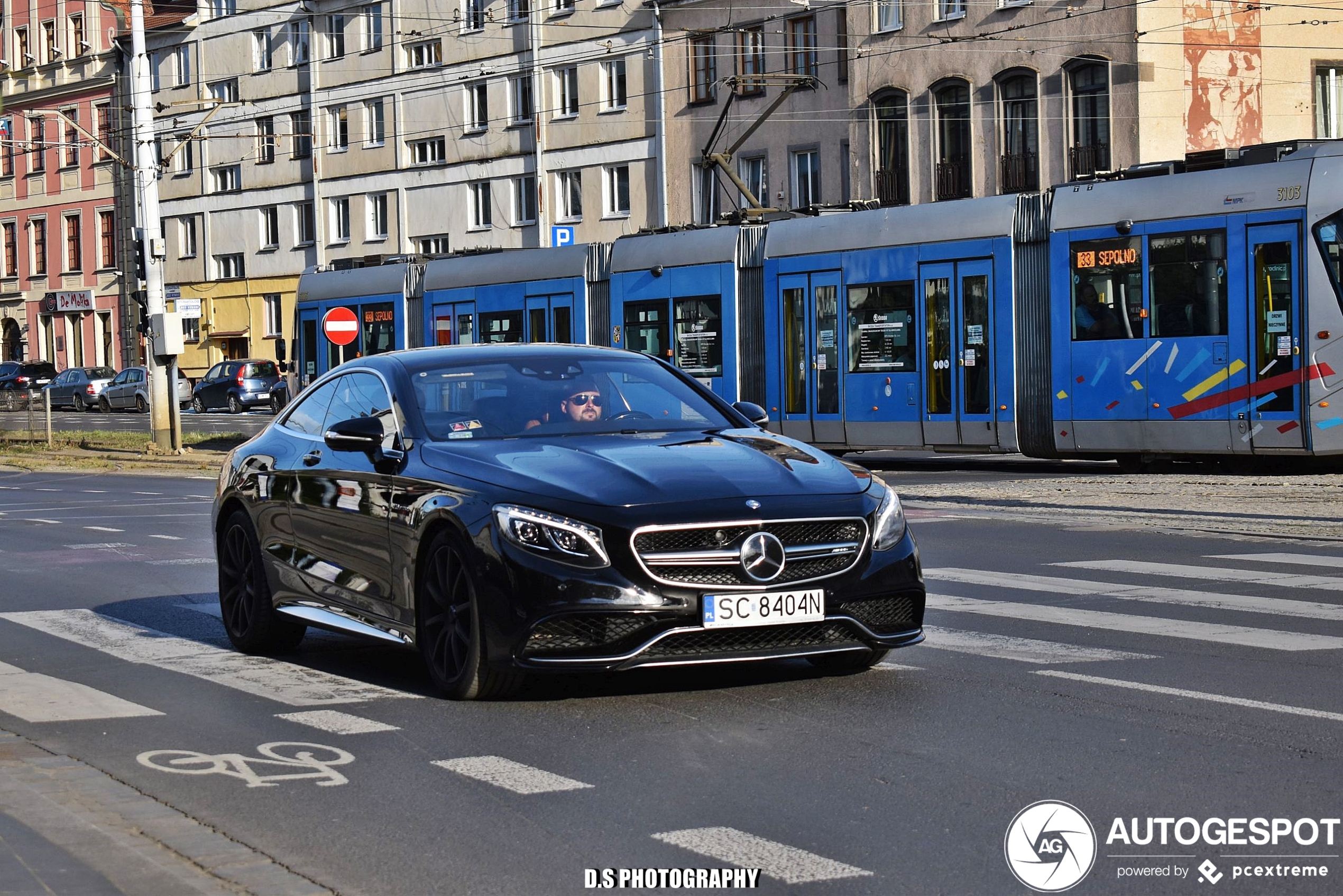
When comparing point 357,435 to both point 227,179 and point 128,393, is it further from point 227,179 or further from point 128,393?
point 227,179

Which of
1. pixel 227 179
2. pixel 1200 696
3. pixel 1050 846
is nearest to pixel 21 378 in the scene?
pixel 227 179

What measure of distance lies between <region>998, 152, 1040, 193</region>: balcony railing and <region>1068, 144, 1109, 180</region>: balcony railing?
97 cm

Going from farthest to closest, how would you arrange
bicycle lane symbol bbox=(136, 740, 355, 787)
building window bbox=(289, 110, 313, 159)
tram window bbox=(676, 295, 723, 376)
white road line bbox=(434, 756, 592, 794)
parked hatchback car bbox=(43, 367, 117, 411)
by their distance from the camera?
1. building window bbox=(289, 110, 313, 159)
2. parked hatchback car bbox=(43, 367, 117, 411)
3. tram window bbox=(676, 295, 723, 376)
4. bicycle lane symbol bbox=(136, 740, 355, 787)
5. white road line bbox=(434, 756, 592, 794)

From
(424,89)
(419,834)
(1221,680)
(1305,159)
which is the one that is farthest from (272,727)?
(424,89)

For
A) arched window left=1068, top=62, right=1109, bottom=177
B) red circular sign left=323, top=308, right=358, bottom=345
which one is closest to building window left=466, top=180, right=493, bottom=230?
arched window left=1068, top=62, right=1109, bottom=177

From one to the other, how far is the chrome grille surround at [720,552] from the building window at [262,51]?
2547 inches

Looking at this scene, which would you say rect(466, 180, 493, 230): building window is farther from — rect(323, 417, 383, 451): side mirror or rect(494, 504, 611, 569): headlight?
rect(494, 504, 611, 569): headlight

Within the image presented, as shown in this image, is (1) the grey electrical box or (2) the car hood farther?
(1) the grey electrical box

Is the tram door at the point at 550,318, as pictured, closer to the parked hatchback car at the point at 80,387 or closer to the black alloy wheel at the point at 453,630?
the black alloy wheel at the point at 453,630

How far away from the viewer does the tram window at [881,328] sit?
85.5ft

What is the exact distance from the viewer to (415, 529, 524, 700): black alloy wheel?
7918mm

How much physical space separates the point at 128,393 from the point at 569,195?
16586 millimetres

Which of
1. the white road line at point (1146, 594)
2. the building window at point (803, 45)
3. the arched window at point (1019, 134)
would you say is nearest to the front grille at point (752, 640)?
the white road line at point (1146, 594)

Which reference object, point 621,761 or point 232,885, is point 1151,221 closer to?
point 621,761
